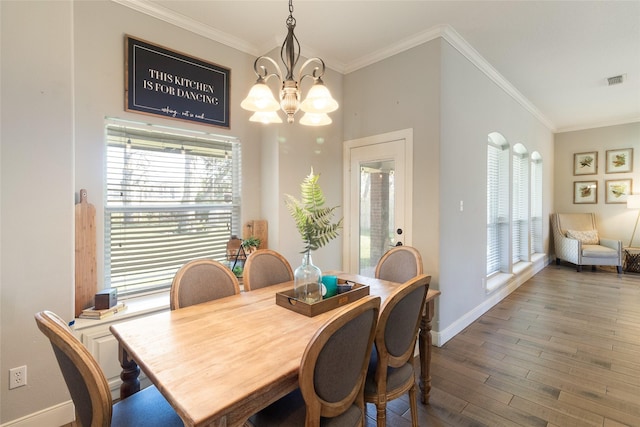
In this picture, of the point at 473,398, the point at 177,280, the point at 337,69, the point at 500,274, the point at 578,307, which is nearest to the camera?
the point at 177,280

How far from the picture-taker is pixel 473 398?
2.11 metres

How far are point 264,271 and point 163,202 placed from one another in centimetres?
117

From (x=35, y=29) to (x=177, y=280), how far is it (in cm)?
176

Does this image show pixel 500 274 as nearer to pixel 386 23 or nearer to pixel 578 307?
pixel 578 307

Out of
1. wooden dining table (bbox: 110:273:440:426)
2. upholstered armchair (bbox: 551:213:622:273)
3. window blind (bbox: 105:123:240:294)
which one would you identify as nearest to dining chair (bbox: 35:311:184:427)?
wooden dining table (bbox: 110:273:440:426)

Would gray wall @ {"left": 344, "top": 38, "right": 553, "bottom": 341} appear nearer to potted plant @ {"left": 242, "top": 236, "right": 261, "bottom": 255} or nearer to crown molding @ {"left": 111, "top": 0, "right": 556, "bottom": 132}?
crown molding @ {"left": 111, "top": 0, "right": 556, "bottom": 132}

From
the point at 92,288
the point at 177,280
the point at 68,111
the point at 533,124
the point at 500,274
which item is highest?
the point at 533,124

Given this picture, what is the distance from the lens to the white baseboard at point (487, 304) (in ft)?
9.55

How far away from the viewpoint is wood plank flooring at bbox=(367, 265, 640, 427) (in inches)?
76.4

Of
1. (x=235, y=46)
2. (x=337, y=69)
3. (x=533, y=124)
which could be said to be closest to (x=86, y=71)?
(x=235, y=46)

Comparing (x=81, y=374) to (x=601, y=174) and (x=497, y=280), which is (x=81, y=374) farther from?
(x=601, y=174)

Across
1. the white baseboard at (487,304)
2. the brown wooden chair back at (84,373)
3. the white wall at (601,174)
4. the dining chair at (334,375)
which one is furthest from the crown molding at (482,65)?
the brown wooden chair back at (84,373)

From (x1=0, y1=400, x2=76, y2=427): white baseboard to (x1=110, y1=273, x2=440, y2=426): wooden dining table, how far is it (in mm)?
766

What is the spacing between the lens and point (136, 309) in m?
2.26
